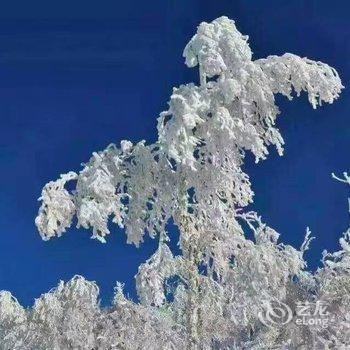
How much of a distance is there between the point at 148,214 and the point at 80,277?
349 cm

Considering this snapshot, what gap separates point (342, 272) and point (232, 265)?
9.15ft

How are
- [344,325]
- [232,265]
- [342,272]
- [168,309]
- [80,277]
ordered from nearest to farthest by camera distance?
[232,265]
[344,325]
[342,272]
[80,277]
[168,309]

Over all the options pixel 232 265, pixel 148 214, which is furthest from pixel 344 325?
pixel 148 214

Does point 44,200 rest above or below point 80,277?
below

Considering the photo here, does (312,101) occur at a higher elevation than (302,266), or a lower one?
higher

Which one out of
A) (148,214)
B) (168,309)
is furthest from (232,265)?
(168,309)

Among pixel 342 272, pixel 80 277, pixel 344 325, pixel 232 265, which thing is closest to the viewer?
pixel 232 265

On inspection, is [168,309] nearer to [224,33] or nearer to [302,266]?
[302,266]

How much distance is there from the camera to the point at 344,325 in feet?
34.4

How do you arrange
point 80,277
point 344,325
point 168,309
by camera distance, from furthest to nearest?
point 168,309
point 80,277
point 344,325

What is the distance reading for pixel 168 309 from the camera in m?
17.1

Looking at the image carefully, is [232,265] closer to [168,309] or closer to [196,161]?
[196,161]

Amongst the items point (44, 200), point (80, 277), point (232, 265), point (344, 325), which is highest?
point (80, 277)

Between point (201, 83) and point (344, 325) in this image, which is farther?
point (344, 325)
